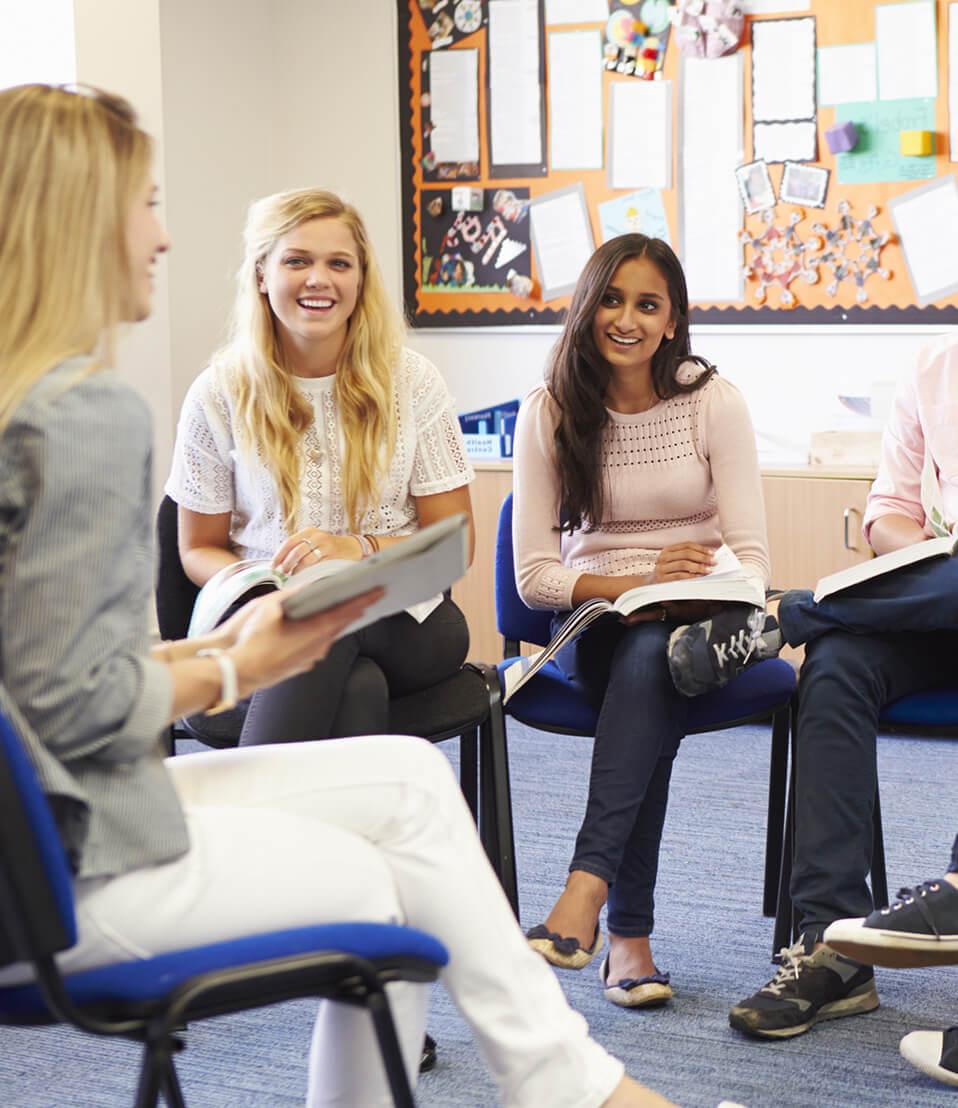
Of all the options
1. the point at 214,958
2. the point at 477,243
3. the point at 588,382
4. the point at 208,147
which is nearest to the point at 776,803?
the point at 588,382

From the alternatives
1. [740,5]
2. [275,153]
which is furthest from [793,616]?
[275,153]

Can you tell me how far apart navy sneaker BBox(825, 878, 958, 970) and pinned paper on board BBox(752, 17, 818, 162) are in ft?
8.18

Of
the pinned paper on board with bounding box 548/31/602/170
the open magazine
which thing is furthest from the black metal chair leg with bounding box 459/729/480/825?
the pinned paper on board with bounding box 548/31/602/170

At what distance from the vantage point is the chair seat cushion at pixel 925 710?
6.96ft

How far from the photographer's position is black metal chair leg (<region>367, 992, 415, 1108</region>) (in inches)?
47.0

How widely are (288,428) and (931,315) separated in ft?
7.11

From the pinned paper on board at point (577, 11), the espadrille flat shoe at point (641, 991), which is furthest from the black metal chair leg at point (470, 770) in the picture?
the pinned paper on board at point (577, 11)

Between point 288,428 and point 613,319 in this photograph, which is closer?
point 288,428

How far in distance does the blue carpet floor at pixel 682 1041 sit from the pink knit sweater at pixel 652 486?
61 centimetres

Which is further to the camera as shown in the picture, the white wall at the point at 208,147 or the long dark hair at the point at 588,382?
the white wall at the point at 208,147

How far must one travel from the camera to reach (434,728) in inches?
82.9

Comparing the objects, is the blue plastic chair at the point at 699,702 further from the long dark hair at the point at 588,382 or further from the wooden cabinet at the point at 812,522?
the wooden cabinet at the point at 812,522

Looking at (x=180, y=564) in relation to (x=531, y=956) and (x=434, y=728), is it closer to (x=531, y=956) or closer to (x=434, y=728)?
(x=434, y=728)

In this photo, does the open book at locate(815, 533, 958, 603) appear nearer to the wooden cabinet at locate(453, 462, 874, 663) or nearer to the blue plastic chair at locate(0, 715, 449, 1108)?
the blue plastic chair at locate(0, 715, 449, 1108)
